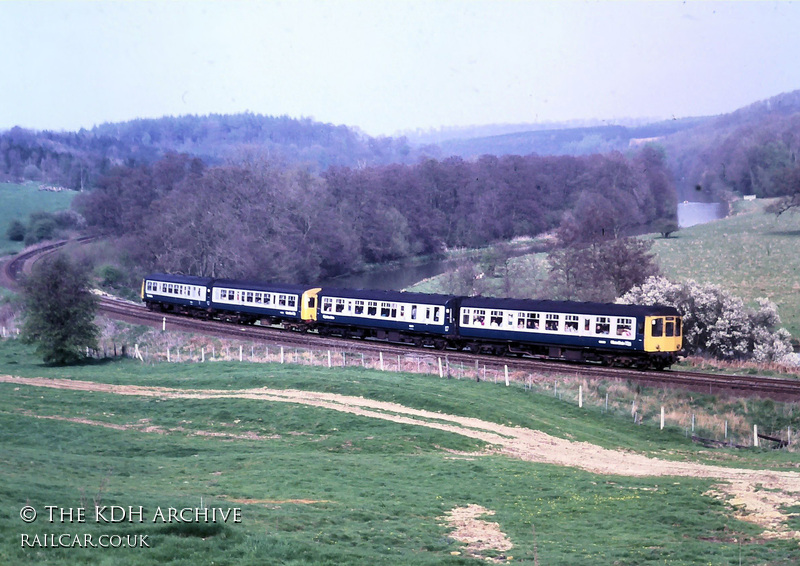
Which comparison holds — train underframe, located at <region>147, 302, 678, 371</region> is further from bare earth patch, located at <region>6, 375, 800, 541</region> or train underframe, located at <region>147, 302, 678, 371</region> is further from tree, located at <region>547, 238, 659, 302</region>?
tree, located at <region>547, 238, 659, 302</region>

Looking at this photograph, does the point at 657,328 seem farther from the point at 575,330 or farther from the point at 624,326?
the point at 575,330

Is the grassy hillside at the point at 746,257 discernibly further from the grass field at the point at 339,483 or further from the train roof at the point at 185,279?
the train roof at the point at 185,279

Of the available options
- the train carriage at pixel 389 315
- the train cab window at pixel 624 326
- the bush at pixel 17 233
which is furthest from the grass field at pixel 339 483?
the bush at pixel 17 233

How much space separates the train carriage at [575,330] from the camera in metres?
39.5

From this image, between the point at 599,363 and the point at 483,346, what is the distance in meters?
6.65

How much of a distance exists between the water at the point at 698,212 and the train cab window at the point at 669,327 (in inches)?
3293

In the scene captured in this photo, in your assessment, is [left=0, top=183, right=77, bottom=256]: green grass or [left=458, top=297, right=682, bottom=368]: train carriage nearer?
[left=458, top=297, right=682, bottom=368]: train carriage

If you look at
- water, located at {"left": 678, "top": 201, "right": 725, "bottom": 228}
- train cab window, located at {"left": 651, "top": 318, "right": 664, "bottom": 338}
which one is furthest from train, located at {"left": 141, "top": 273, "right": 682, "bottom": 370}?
water, located at {"left": 678, "top": 201, "right": 725, "bottom": 228}

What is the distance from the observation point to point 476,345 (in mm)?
45500

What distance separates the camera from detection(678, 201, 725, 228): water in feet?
406

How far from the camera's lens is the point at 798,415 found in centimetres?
Result: 3341

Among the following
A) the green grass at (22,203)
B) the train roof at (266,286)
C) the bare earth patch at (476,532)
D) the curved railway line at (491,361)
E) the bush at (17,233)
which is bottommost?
the bare earth patch at (476,532)

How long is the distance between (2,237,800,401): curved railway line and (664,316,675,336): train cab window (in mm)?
1933

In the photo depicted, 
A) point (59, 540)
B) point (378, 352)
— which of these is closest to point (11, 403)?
point (378, 352)
